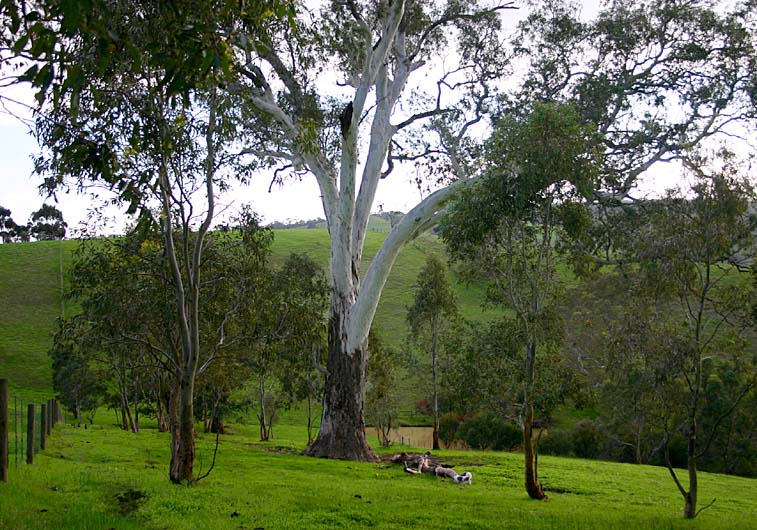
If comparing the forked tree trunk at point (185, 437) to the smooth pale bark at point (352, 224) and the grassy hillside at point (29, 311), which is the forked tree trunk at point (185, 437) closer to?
the smooth pale bark at point (352, 224)

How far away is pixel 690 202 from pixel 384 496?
24.0 feet

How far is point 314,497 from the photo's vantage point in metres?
11.8

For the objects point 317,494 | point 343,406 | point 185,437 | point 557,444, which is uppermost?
point 185,437

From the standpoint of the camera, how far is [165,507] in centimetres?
992

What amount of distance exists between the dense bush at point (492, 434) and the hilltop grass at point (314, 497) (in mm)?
12387

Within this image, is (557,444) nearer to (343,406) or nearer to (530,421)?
(343,406)

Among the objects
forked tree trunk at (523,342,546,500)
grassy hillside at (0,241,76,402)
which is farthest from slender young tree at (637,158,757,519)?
grassy hillside at (0,241,76,402)

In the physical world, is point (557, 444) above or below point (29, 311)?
below

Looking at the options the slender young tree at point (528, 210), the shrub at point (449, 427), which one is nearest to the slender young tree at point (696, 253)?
the slender young tree at point (528, 210)

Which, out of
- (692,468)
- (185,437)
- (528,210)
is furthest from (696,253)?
(185,437)

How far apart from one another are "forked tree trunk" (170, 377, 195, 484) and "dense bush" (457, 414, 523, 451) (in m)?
21.3

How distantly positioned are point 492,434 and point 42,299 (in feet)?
131

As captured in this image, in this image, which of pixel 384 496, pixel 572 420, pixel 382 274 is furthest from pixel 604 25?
pixel 572 420

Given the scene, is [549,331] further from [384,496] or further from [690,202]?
[384,496]
